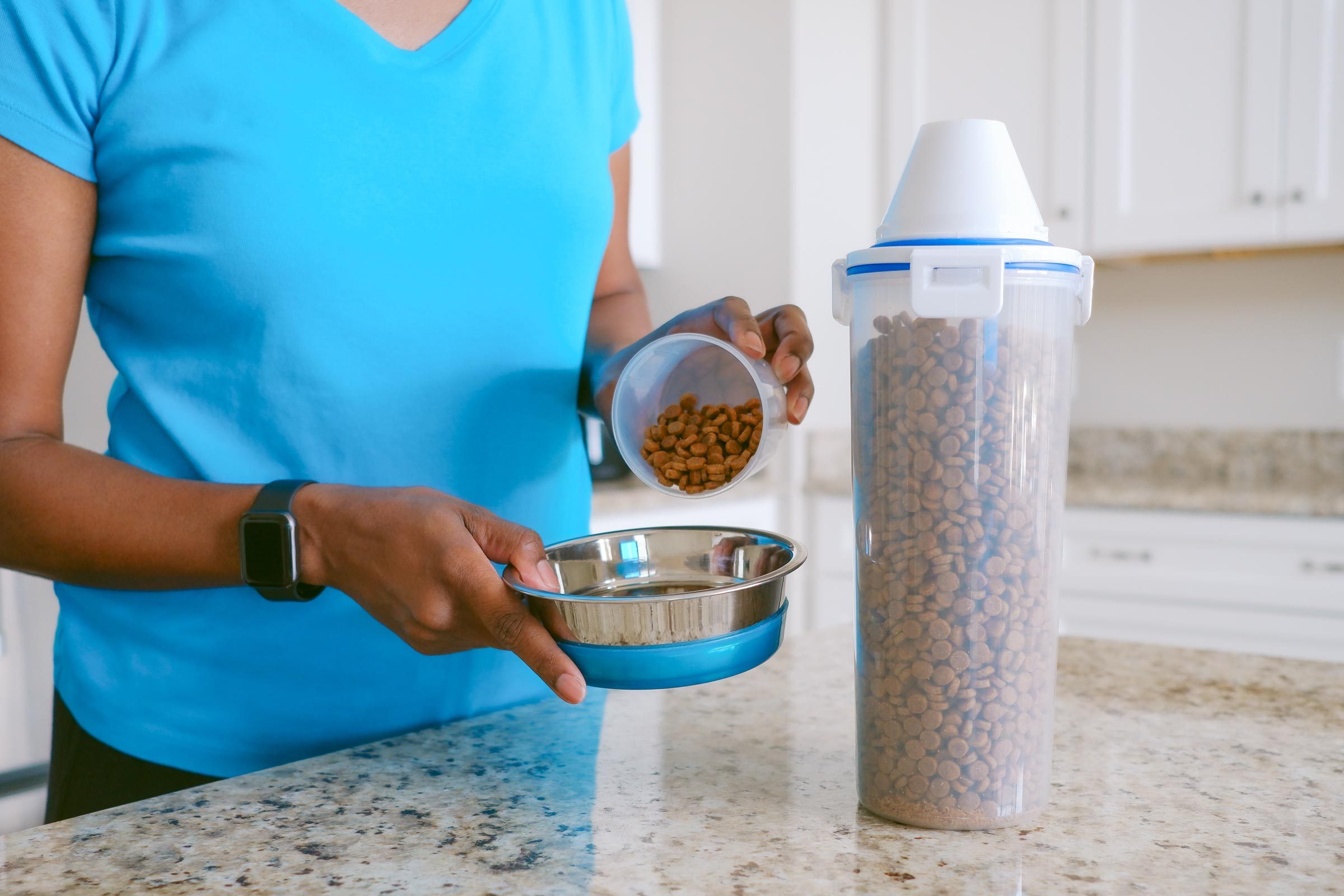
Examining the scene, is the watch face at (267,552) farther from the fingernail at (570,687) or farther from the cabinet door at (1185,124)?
the cabinet door at (1185,124)

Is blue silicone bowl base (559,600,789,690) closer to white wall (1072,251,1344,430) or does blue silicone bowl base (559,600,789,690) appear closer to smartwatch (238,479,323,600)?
smartwatch (238,479,323,600)

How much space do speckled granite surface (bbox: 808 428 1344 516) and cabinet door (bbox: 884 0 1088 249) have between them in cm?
59

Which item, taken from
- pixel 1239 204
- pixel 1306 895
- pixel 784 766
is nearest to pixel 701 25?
pixel 1239 204

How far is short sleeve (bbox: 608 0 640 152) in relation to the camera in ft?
3.32

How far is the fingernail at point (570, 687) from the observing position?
22.0 inches

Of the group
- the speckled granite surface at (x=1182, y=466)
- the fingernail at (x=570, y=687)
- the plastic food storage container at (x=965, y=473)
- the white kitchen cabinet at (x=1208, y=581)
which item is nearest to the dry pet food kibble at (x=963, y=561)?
the plastic food storage container at (x=965, y=473)

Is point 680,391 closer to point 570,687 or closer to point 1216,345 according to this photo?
point 570,687

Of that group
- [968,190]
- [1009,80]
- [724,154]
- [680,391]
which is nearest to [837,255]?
[724,154]

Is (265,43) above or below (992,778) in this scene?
above

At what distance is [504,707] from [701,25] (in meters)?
2.27

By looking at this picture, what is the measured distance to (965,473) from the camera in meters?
0.55

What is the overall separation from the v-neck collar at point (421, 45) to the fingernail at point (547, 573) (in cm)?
45

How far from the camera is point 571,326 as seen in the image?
0.95 metres

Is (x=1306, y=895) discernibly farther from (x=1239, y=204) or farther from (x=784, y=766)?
(x=1239, y=204)
